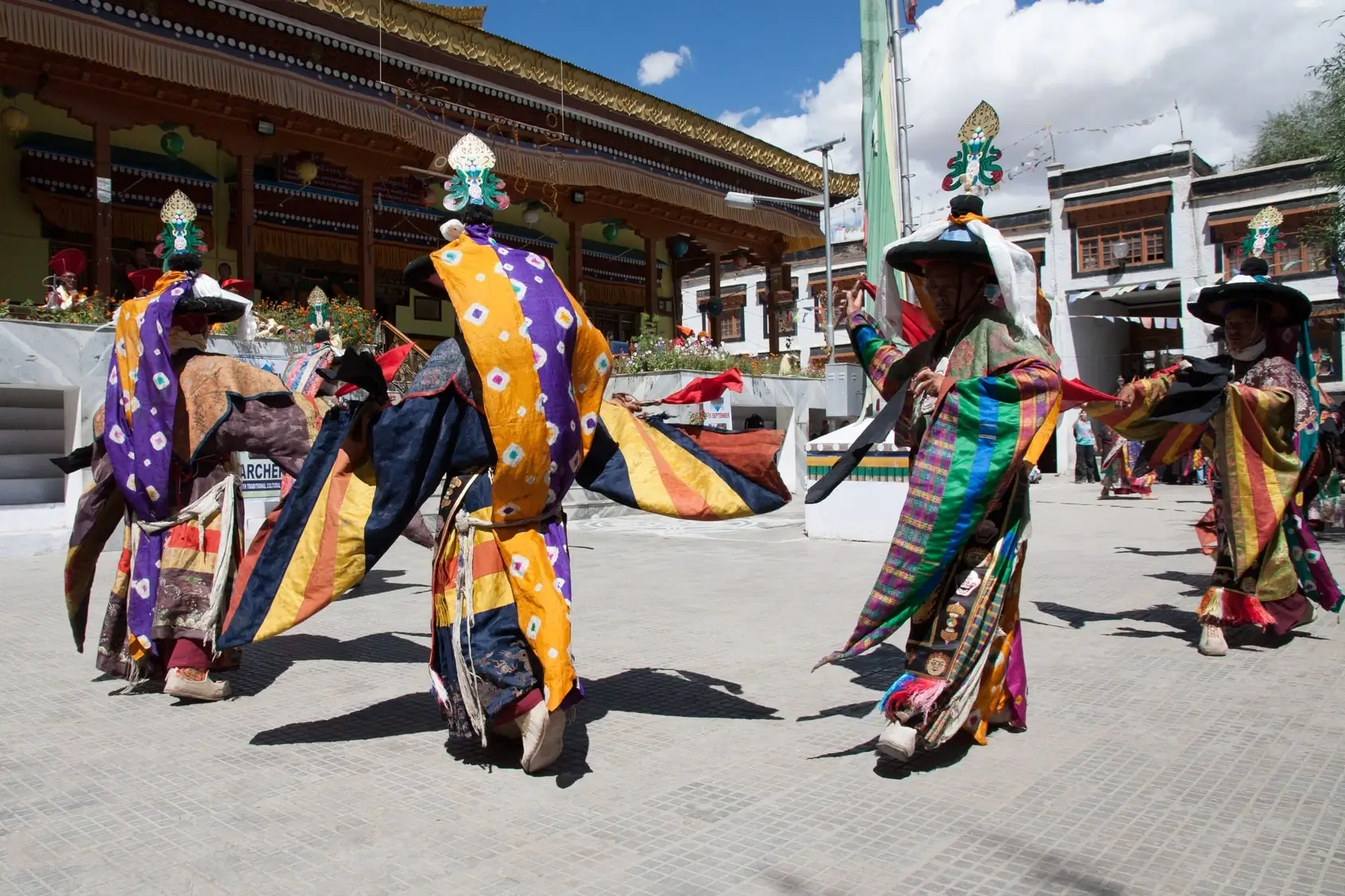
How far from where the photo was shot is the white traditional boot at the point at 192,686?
4.44m

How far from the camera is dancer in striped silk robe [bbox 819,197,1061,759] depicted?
3461 mm

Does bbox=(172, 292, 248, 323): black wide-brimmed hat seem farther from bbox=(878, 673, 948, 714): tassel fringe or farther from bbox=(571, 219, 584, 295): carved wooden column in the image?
bbox=(571, 219, 584, 295): carved wooden column

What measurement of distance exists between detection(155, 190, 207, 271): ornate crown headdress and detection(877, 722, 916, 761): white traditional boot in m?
3.70

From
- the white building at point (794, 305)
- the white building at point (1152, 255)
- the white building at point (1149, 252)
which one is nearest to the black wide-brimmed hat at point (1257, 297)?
the white building at point (1149, 252)

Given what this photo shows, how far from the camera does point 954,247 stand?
365 centimetres

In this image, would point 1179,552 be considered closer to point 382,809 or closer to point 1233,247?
point 382,809

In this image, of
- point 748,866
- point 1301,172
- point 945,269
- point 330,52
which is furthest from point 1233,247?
point 748,866

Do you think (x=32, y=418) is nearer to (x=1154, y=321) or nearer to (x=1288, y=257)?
(x=1154, y=321)

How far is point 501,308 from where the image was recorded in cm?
336

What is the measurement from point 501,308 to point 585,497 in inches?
412

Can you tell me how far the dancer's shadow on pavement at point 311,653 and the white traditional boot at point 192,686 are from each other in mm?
214

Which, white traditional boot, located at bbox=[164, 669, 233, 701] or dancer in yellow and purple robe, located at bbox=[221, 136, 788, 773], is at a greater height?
dancer in yellow and purple robe, located at bbox=[221, 136, 788, 773]

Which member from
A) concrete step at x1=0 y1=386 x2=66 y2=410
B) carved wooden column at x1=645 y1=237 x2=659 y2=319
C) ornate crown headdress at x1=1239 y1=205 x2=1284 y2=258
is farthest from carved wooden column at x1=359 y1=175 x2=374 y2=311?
ornate crown headdress at x1=1239 y1=205 x2=1284 y2=258

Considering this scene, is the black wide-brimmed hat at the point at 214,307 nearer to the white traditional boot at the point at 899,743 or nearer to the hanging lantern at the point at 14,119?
the white traditional boot at the point at 899,743
